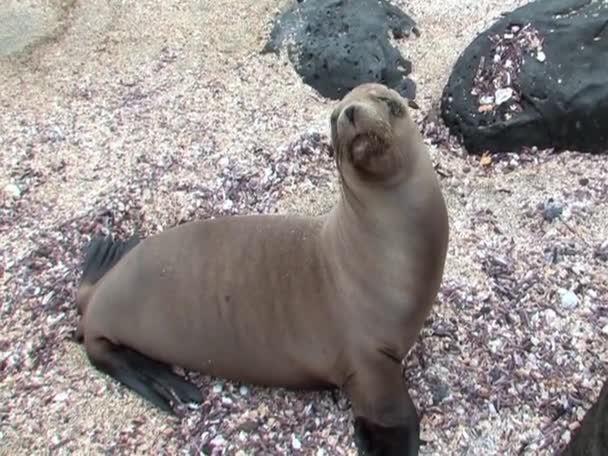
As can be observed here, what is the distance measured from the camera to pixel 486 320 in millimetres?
3098

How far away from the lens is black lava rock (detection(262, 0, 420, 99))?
4301 mm

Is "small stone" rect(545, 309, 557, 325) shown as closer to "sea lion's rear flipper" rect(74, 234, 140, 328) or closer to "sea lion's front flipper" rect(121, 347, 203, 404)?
"sea lion's front flipper" rect(121, 347, 203, 404)

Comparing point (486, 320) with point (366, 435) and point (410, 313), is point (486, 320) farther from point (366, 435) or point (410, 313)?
point (366, 435)

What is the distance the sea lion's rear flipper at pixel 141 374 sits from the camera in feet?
9.82

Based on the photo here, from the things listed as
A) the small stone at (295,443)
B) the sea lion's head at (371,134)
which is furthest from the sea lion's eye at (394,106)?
the small stone at (295,443)

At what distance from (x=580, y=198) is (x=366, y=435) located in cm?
144

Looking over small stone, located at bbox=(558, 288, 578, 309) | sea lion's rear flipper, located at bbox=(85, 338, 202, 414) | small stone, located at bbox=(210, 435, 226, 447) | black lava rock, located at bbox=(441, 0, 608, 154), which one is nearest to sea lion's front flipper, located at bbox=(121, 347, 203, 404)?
sea lion's rear flipper, located at bbox=(85, 338, 202, 414)

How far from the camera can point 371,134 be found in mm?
2480

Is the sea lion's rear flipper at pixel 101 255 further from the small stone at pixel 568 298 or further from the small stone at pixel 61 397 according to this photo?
the small stone at pixel 568 298

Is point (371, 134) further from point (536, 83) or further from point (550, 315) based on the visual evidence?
point (536, 83)

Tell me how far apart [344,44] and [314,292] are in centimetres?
185

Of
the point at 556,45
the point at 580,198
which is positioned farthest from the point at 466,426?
the point at 556,45

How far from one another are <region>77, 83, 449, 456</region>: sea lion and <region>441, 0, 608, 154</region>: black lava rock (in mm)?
1221

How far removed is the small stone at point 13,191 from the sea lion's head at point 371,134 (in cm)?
188
